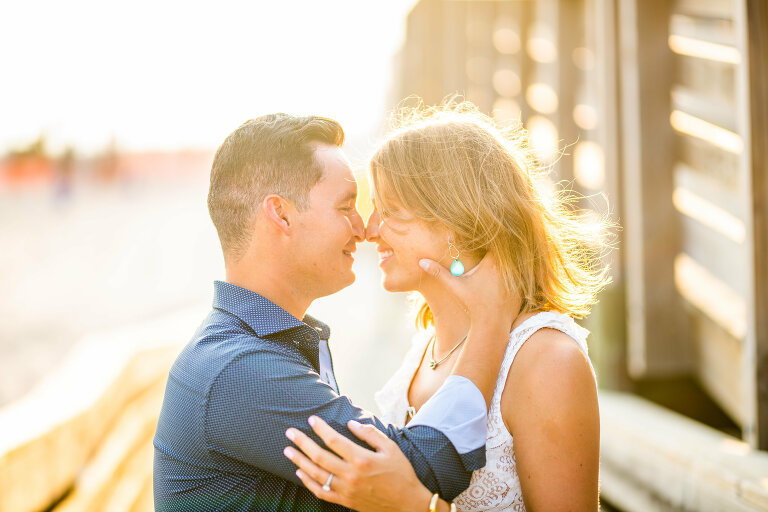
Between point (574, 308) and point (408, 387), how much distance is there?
0.69 m

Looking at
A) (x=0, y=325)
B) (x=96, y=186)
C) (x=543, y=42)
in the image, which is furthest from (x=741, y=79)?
(x=96, y=186)

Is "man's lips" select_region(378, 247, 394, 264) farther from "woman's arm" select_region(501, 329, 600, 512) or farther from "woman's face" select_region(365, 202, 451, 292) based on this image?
"woman's arm" select_region(501, 329, 600, 512)

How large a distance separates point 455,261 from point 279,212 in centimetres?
62

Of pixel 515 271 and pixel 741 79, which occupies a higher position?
pixel 741 79

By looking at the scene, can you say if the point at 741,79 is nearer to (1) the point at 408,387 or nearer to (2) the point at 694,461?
(2) the point at 694,461

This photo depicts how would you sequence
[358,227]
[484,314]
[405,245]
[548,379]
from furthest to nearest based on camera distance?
[358,227] < [405,245] < [484,314] < [548,379]

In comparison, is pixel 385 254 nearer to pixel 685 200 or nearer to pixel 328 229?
pixel 328 229

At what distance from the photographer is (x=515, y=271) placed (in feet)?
7.82

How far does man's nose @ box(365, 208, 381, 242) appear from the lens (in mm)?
2592

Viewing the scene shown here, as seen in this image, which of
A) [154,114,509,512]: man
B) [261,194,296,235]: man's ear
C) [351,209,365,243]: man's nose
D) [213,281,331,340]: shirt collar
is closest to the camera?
[154,114,509,512]: man

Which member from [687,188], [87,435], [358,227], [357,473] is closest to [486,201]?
[358,227]

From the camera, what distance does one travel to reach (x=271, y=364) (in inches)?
78.9

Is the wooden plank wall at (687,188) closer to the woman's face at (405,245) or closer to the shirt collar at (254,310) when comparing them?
the woman's face at (405,245)

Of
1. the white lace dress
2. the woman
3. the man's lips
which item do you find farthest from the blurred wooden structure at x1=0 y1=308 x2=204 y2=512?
the white lace dress
